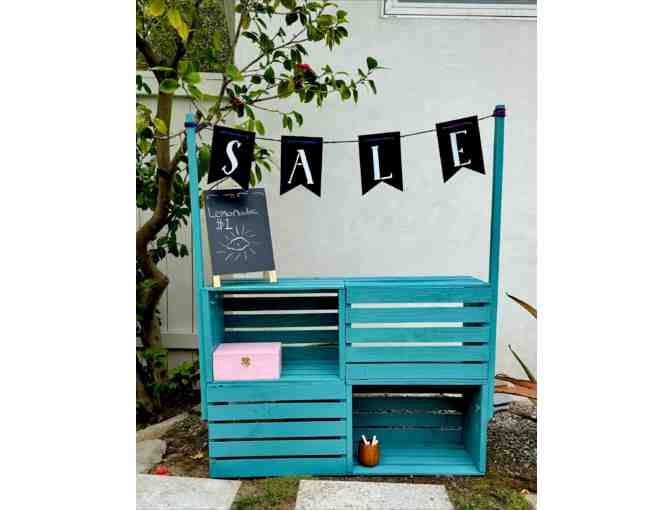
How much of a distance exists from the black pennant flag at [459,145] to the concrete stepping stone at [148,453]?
1.88 m

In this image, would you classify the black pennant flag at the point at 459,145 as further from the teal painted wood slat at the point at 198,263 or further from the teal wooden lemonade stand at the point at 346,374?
the teal painted wood slat at the point at 198,263

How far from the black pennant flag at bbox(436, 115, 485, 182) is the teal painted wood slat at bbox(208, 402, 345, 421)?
1.14m

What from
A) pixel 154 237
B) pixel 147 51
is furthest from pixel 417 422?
pixel 147 51

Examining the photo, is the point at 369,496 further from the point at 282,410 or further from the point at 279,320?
the point at 279,320

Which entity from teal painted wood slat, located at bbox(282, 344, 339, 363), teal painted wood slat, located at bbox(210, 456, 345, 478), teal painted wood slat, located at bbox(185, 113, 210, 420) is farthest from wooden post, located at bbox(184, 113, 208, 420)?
teal painted wood slat, located at bbox(282, 344, 339, 363)

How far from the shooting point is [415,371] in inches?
93.0

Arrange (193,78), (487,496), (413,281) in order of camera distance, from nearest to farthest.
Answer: (193,78), (487,496), (413,281)

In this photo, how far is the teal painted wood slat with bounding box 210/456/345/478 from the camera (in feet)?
7.72

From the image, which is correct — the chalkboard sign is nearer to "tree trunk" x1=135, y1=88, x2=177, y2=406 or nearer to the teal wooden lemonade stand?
the teal wooden lemonade stand

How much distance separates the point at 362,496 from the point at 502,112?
5.54 feet

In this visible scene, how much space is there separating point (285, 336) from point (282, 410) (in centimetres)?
44
